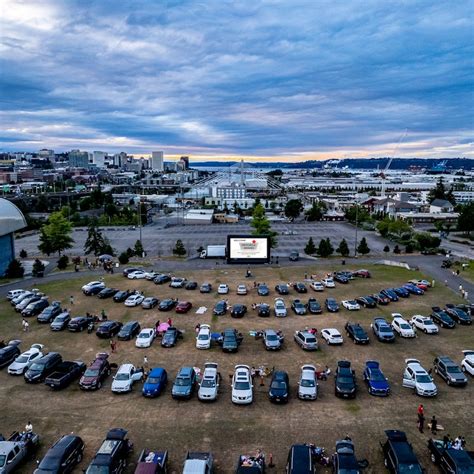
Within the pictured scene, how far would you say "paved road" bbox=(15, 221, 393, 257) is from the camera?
67.9 meters

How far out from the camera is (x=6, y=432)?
57.4ft

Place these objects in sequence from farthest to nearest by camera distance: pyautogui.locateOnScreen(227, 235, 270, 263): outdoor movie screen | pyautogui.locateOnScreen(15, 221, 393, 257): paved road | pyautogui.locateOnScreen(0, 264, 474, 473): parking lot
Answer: pyautogui.locateOnScreen(15, 221, 393, 257): paved road < pyautogui.locateOnScreen(227, 235, 270, 263): outdoor movie screen < pyautogui.locateOnScreen(0, 264, 474, 473): parking lot

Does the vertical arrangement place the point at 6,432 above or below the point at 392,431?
below

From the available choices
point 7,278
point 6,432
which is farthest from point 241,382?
point 7,278

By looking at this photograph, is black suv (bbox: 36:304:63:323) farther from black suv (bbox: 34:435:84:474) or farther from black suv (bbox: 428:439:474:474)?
black suv (bbox: 428:439:474:474)

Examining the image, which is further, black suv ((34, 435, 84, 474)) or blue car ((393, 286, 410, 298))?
blue car ((393, 286, 410, 298))

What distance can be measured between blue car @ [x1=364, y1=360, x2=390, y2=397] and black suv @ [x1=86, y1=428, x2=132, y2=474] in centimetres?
1110

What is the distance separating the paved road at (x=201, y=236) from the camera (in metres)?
67.9

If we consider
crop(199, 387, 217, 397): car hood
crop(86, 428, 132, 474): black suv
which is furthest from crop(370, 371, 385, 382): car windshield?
crop(86, 428, 132, 474): black suv

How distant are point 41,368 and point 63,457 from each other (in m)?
8.72

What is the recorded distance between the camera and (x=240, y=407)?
19406 mm

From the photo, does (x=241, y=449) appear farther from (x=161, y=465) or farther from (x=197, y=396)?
(x=197, y=396)

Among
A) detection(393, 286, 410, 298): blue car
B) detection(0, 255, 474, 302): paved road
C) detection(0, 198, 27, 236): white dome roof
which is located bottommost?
detection(0, 255, 474, 302): paved road

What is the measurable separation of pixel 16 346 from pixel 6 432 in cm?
888
